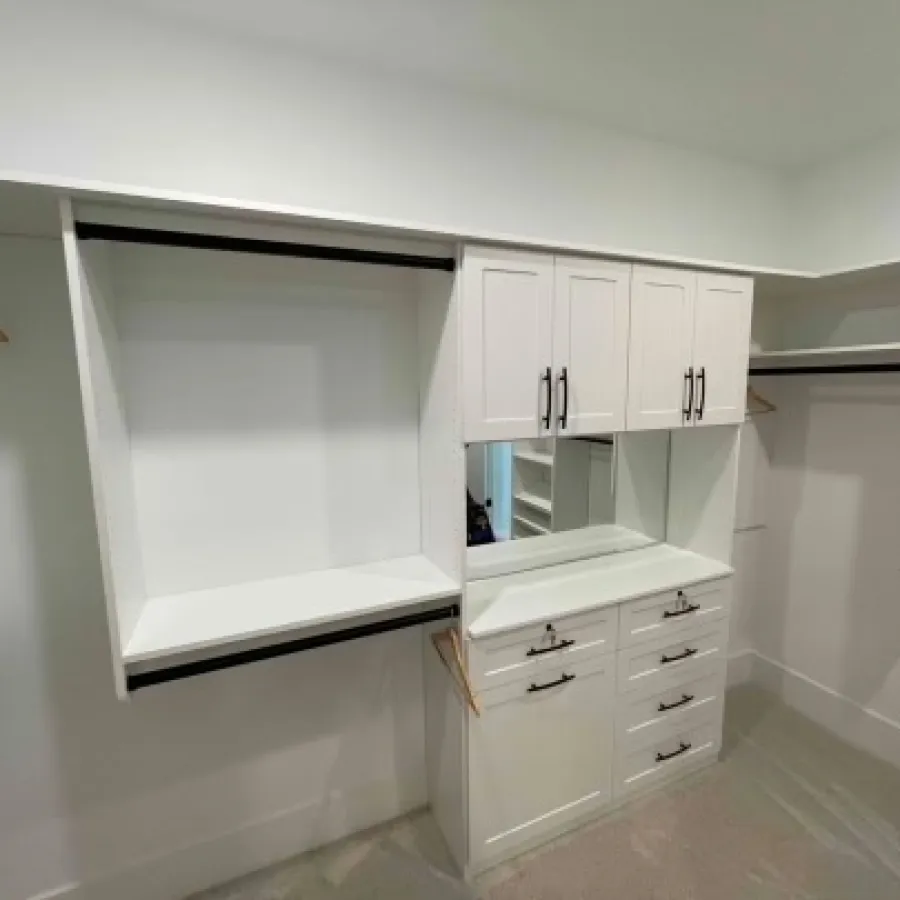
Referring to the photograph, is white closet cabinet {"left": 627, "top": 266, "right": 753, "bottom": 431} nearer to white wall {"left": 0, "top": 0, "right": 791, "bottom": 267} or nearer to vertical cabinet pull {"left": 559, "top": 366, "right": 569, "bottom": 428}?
vertical cabinet pull {"left": 559, "top": 366, "right": 569, "bottom": 428}

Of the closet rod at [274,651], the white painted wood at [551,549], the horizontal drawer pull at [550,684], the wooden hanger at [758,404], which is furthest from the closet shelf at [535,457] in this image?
the wooden hanger at [758,404]

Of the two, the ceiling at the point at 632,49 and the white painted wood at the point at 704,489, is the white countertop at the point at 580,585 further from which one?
the ceiling at the point at 632,49

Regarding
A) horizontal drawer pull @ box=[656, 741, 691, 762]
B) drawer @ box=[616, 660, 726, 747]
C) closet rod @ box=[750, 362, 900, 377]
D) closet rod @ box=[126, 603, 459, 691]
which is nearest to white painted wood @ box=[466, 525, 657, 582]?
closet rod @ box=[126, 603, 459, 691]

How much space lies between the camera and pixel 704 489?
7.46 ft

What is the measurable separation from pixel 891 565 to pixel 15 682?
11.4ft

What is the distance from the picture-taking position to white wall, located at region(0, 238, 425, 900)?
145cm

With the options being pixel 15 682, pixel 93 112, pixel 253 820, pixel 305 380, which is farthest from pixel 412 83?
pixel 253 820

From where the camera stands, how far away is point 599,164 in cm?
206

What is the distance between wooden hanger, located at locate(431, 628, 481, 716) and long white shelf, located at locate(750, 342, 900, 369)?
192 centimetres

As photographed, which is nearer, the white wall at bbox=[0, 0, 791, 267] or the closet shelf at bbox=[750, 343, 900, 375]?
the white wall at bbox=[0, 0, 791, 267]

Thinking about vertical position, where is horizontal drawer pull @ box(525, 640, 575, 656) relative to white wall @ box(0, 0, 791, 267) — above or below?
below

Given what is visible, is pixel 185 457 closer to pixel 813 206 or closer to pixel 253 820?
pixel 253 820

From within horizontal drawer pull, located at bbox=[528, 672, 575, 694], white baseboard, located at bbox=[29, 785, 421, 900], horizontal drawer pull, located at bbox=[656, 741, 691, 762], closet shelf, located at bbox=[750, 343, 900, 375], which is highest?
closet shelf, located at bbox=[750, 343, 900, 375]

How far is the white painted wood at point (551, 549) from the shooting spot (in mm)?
2137
